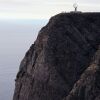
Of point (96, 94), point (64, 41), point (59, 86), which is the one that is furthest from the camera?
point (64, 41)

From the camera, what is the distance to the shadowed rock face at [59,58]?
2060 inches

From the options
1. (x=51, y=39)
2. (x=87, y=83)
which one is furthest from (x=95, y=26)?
(x=87, y=83)

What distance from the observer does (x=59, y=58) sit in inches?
2132

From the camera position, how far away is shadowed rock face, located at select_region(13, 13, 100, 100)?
52.3m

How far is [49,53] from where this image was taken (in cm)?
5450

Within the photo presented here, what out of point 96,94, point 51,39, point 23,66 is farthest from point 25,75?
point 96,94

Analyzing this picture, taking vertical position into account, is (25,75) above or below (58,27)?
below

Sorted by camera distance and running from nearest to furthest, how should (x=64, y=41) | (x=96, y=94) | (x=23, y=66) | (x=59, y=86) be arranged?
(x=96, y=94) → (x=59, y=86) → (x=64, y=41) → (x=23, y=66)

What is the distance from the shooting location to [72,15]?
58750 mm

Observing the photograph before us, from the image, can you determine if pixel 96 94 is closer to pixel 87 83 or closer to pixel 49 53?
pixel 87 83

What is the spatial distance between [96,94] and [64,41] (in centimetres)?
1232

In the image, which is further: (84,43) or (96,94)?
(84,43)

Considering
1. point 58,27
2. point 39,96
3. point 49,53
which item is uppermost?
point 58,27

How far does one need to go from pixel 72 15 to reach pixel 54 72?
9.84 meters
